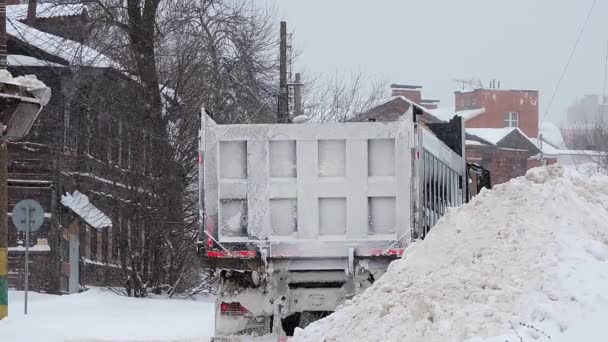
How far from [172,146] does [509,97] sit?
6176 centimetres

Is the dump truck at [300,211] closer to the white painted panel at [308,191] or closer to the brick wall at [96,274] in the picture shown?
the white painted panel at [308,191]

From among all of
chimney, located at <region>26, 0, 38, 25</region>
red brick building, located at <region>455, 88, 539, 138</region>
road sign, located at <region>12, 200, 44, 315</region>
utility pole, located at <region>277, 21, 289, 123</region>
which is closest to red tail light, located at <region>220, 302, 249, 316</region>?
road sign, located at <region>12, 200, 44, 315</region>

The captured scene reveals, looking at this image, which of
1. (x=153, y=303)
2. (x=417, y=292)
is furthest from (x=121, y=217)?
(x=417, y=292)

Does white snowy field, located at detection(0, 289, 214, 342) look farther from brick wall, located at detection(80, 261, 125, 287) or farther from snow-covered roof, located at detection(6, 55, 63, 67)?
snow-covered roof, located at detection(6, 55, 63, 67)

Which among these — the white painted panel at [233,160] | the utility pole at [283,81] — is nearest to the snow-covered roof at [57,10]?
the utility pole at [283,81]

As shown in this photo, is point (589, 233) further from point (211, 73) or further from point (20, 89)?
point (211, 73)

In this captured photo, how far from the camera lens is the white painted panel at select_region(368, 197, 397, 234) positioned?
12.0 metres

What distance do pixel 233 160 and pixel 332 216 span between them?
1.23 m

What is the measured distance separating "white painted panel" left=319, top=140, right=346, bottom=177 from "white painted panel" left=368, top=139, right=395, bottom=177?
29 centimetres

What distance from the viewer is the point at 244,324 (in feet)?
39.8

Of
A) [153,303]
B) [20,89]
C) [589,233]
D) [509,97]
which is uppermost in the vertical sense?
[509,97]

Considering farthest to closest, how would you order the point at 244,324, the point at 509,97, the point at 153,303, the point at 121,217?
the point at 509,97 → the point at 121,217 → the point at 153,303 → the point at 244,324

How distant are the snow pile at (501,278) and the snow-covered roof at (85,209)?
21.4m

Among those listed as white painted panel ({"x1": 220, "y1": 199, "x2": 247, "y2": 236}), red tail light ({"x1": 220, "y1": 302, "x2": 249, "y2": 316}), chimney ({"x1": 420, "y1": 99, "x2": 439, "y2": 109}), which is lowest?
red tail light ({"x1": 220, "y1": 302, "x2": 249, "y2": 316})
